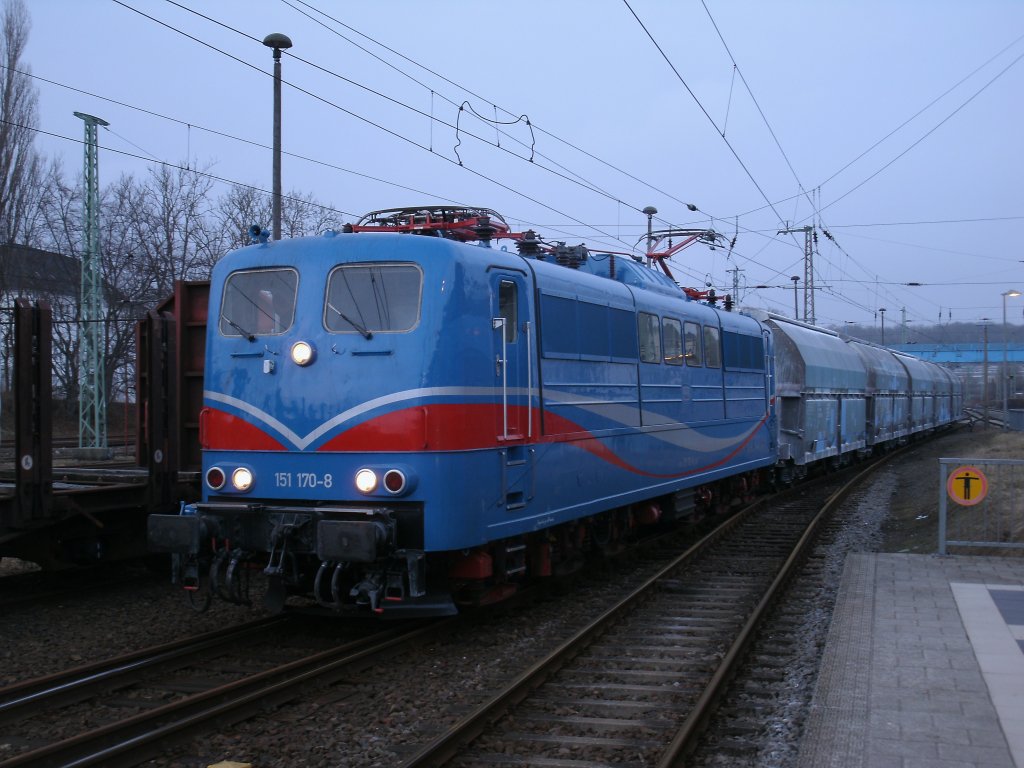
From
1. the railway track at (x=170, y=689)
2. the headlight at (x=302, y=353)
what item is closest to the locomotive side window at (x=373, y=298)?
the headlight at (x=302, y=353)

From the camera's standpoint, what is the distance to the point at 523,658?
7914 mm

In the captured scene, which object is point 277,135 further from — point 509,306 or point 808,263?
point 808,263

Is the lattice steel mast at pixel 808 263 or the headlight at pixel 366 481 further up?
the lattice steel mast at pixel 808 263

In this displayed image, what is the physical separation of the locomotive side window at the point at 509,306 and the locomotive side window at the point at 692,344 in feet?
16.1

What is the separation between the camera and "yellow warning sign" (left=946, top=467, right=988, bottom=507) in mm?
11328

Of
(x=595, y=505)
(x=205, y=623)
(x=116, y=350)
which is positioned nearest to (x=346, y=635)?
(x=205, y=623)

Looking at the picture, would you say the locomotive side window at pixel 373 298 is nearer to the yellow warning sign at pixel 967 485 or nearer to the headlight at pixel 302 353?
the headlight at pixel 302 353

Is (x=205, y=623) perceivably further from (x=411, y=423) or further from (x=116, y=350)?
(x=116, y=350)

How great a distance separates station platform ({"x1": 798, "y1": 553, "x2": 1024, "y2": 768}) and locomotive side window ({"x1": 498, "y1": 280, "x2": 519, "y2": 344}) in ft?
11.8

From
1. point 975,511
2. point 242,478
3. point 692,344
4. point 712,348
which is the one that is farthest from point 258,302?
point 975,511

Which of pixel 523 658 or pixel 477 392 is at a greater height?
pixel 477 392

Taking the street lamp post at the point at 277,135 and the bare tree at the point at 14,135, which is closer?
the street lamp post at the point at 277,135

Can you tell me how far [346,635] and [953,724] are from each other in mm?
4914

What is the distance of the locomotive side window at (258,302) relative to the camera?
8.34m
